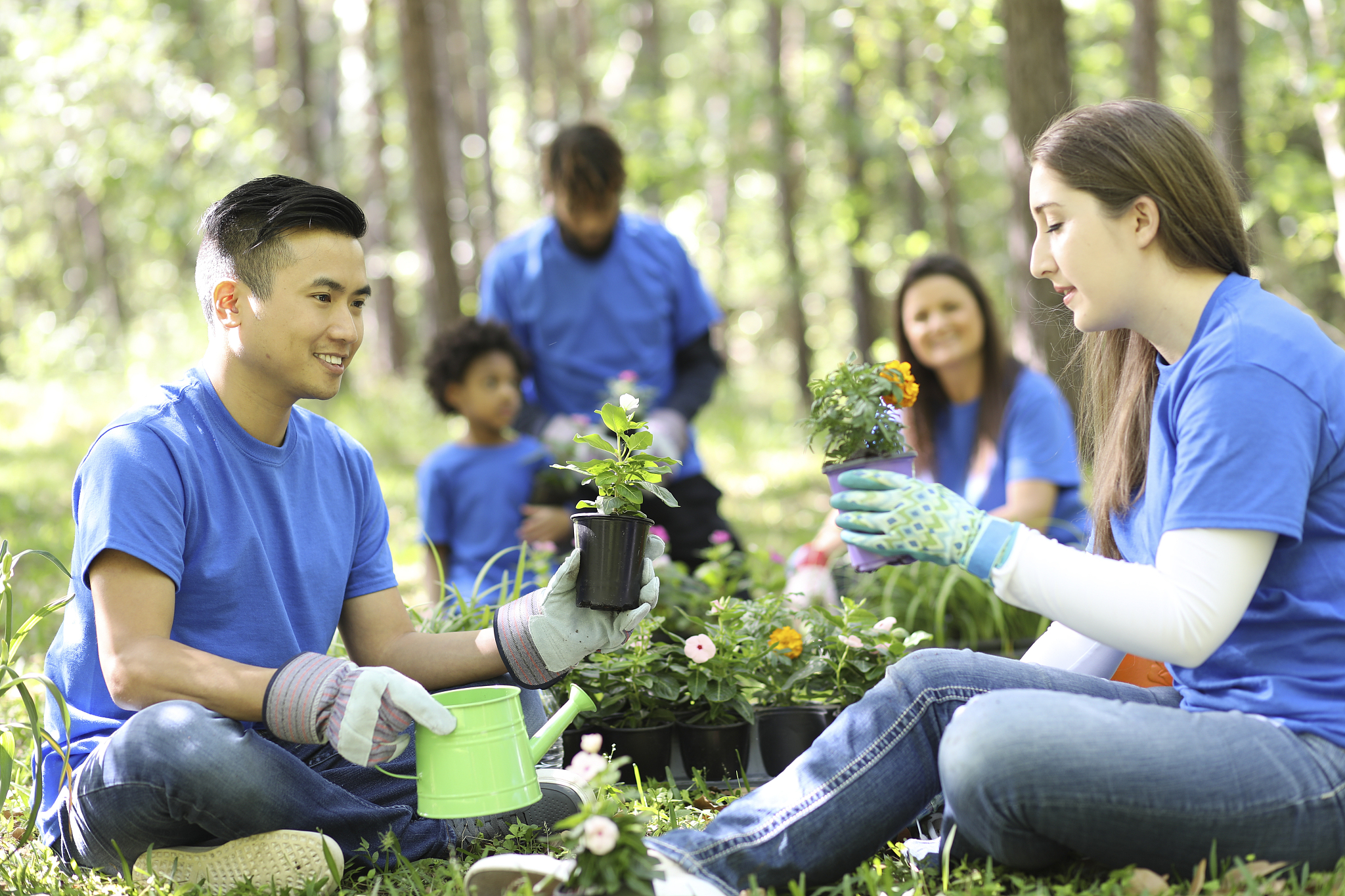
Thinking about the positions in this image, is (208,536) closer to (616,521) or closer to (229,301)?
(229,301)

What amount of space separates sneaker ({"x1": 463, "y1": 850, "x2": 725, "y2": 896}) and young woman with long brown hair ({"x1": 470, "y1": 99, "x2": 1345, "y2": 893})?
0.06ft

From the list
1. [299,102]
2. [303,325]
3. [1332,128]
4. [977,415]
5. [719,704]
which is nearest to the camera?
[303,325]

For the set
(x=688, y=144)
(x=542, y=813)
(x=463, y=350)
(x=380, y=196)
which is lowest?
(x=542, y=813)

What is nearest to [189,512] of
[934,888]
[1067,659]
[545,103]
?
[934,888]

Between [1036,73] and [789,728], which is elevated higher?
[1036,73]

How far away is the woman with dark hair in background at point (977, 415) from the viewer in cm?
373

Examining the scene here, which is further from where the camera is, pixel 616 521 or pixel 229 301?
pixel 229 301

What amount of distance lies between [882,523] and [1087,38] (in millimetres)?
13922

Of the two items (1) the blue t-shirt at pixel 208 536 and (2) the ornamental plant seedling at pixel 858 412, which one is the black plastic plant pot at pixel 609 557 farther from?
(1) the blue t-shirt at pixel 208 536

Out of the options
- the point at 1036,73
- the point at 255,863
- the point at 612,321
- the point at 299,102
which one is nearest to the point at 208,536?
the point at 255,863

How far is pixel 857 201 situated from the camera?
33.4 ft

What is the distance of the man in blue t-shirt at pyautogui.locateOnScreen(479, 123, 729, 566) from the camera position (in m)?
4.29

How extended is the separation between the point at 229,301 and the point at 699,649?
1.27 meters

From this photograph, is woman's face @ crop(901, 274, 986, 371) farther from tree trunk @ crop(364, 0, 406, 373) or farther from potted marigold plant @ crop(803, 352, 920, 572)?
tree trunk @ crop(364, 0, 406, 373)
